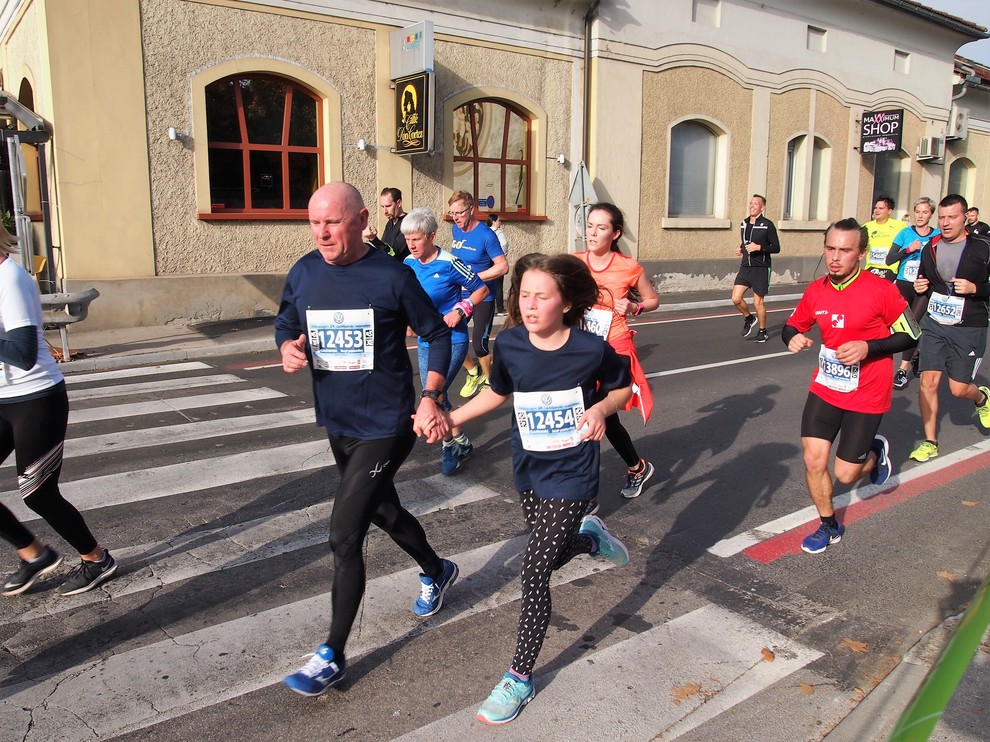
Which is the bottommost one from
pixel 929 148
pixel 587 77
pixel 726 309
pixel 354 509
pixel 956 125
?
pixel 726 309

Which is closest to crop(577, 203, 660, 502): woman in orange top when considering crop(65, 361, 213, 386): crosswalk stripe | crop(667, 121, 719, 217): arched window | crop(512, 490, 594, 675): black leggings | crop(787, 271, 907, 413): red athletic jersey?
crop(787, 271, 907, 413): red athletic jersey

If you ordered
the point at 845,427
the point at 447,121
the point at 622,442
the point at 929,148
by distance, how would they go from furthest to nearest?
the point at 929,148, the point at 447,121, the point at 622,442, the point at 845,427

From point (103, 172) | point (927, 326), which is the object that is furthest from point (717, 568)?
point (103, 172)

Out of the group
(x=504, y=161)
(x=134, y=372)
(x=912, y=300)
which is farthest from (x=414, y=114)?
(x=912, y=300)

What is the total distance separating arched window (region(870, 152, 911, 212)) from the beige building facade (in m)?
0.19

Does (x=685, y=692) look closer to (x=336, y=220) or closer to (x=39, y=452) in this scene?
(x=336, y=220)

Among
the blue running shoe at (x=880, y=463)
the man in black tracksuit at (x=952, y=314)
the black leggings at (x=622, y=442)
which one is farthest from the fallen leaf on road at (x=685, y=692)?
the man in black tracksuit at (x=952, y=314)

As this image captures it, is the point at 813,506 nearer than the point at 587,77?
Yes

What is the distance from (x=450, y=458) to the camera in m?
5.86

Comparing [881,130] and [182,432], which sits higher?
[881,130]

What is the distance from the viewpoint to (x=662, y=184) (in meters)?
18.8

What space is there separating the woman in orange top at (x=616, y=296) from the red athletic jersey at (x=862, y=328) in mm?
1041

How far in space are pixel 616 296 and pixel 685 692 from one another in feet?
8.76

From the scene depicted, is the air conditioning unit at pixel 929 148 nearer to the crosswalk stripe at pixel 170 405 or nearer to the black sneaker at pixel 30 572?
the crosswalk stripe at pixel 170 405
